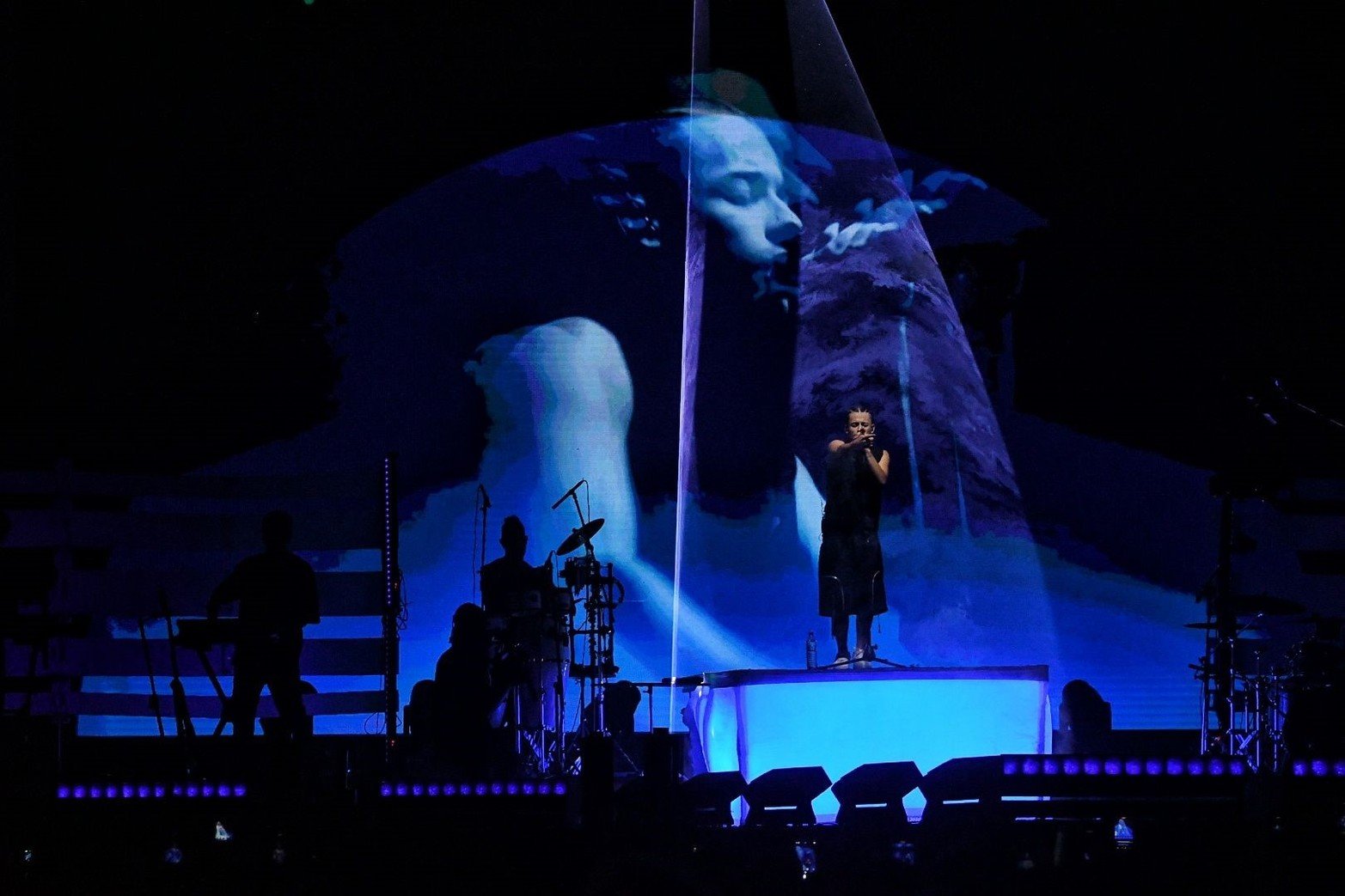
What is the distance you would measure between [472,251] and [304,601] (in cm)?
330

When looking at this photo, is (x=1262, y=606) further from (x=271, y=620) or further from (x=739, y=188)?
(x=271, y=620)

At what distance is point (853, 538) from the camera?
6309mm

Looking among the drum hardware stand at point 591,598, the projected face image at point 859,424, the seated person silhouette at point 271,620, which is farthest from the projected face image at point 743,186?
the seated person silhouette at point 271,620

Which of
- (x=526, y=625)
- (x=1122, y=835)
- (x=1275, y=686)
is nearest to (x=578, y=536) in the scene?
(x=526, y=625)

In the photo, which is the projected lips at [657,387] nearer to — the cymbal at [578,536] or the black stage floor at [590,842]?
the cymbal at [578,536]

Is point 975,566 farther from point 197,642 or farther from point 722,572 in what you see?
point 197,642

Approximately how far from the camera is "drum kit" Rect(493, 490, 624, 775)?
7.02 m

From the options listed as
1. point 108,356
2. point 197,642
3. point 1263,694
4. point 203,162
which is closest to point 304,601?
point 197,642

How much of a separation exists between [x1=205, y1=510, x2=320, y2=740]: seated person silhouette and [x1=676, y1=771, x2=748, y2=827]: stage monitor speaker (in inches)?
98.5

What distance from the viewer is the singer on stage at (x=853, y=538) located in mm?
6266

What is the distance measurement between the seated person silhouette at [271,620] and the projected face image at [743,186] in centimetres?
381

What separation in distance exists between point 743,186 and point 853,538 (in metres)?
3.36

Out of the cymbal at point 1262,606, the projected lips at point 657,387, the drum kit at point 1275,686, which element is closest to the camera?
the drum kit at point 1275,686

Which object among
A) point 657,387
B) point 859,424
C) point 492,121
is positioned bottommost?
point 859,424
